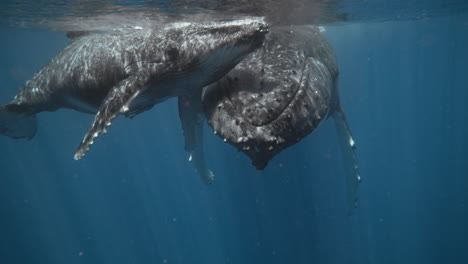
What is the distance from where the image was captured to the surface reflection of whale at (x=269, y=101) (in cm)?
424

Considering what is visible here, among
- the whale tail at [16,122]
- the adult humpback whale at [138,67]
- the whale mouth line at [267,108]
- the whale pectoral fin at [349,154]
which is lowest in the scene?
the whale pectoral fin at [349,154]

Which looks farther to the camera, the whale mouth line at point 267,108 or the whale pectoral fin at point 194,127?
the whale pectoral fin at point 194,127

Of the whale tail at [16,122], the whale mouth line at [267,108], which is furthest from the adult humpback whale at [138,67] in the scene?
the whale tail at [16,122]

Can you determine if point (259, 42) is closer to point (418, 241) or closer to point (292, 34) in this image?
point (292, 34)

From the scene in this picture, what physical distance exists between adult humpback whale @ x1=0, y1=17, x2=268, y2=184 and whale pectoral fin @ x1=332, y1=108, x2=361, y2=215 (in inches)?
234

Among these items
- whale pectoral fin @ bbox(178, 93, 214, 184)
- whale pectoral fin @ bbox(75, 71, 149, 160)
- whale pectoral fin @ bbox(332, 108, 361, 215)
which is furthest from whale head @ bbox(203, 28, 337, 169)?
whale pectoral fin @ bbox(332, 108, 361, 215)

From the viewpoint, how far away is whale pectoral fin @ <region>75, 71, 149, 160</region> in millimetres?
4855

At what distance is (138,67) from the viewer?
18.2 ft

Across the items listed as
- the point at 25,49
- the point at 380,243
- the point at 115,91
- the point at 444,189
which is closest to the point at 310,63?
the point at 115,91

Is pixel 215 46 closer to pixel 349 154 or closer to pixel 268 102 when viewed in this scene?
pixel 268 102

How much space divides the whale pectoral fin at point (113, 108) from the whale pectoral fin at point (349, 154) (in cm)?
700

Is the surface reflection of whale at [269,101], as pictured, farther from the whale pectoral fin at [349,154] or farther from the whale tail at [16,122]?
the whale tail at [16,122]

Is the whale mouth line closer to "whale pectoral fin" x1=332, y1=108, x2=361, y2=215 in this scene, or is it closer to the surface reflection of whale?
the surface reflection of whale

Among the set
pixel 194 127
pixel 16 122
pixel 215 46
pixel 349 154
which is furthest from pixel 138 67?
pixel 349 154
